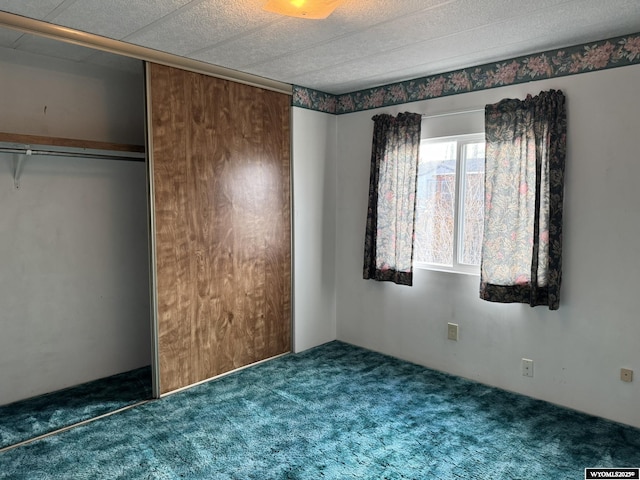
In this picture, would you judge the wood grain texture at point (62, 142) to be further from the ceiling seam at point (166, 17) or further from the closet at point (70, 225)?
the ceiling seam at point (166, 17)

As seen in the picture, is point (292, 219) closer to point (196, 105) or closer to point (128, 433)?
point (196, 105)

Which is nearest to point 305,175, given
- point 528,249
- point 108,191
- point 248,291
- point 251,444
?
point 248,291

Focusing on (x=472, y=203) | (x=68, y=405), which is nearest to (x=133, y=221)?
(x=68, y=405)

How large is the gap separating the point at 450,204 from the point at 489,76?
99cm

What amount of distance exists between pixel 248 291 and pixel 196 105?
1.53m

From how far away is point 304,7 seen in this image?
196 cm

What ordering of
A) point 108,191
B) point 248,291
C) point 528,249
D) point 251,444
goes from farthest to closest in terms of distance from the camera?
point 248,291, point 108,191, point 528,249, point 251,444

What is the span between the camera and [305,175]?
4.13m

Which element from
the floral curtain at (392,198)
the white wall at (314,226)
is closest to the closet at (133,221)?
the white wall at (314,226)

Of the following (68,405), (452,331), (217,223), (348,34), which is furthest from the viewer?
(452,331)

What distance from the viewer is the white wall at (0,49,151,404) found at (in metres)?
3.01

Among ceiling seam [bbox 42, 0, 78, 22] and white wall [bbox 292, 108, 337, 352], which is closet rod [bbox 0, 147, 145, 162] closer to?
ceiling seam [bbox 42, 0, 78, 22]

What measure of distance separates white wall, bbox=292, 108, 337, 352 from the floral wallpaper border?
0.17 metres

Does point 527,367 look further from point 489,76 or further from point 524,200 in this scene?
point 489,76
